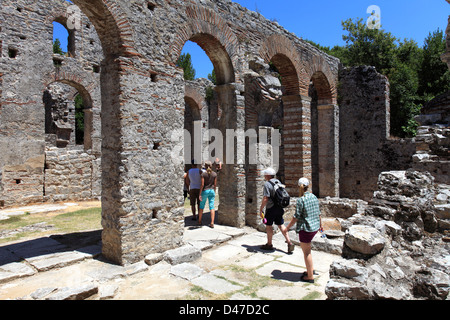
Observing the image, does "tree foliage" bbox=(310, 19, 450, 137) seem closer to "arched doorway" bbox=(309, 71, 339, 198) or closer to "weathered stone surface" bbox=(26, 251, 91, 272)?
"arched doorway" bbox=(309, 71, 339, 198)

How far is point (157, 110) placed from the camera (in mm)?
5660

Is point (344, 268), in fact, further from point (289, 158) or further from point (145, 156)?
point (289, 158)

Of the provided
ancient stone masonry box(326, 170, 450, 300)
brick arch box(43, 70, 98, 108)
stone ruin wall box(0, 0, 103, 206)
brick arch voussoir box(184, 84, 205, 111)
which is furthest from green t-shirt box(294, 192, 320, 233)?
brick arch voussoir box(184, 84, 205, 111)

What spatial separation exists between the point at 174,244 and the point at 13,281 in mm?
2502

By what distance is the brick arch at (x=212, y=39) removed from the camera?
6.27 m

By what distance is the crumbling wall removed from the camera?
12.0 m

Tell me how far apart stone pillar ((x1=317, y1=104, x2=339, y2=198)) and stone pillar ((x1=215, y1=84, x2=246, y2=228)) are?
16.6ft

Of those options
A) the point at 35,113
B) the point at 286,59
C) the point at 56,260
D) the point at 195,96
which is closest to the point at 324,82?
the point at 286,59

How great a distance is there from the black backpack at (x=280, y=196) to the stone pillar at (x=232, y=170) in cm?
187

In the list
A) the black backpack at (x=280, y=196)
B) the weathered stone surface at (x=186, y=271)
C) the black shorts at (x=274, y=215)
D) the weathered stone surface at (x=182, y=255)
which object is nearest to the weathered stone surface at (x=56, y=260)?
the weathered stone surface at (x=182, y=255)

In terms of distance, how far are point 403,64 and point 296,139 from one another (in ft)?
41.8

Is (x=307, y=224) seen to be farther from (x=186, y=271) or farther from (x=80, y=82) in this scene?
(x=80, y=82)

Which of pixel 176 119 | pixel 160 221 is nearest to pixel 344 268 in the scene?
pixel 160 221

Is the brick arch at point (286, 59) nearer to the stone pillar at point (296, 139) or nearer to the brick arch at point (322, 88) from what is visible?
the stone pillar at point (296, 139)
